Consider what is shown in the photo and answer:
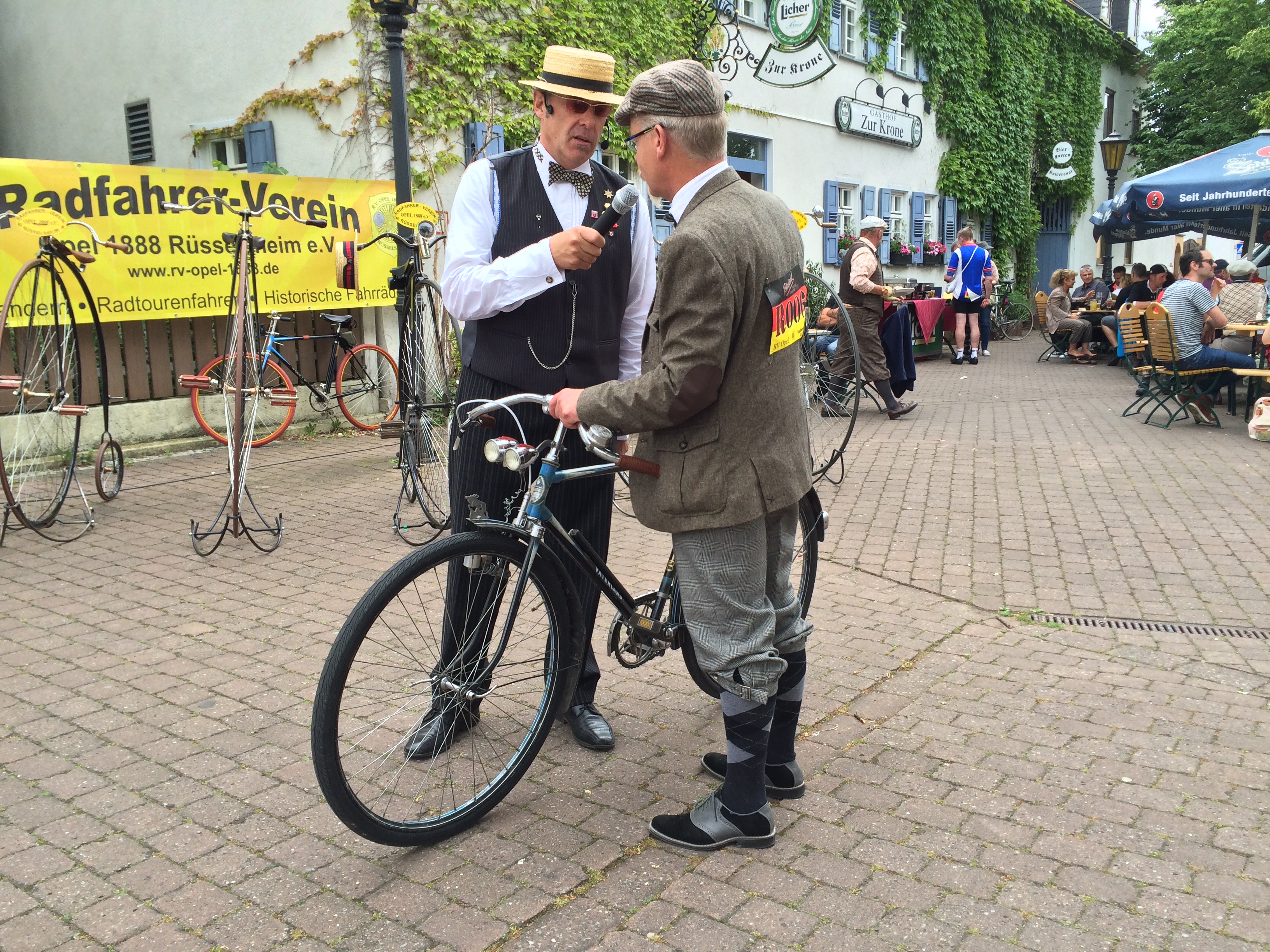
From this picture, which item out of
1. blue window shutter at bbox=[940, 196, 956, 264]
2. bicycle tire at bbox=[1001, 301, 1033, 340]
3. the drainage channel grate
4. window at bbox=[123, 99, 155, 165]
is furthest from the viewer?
bicycle tire at bbox=[1001, 301, 1033, 340]

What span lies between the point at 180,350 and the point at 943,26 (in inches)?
686

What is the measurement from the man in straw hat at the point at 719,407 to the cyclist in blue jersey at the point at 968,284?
48.3 feet

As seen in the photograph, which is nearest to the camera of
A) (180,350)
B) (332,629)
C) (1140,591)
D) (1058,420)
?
(332,629)

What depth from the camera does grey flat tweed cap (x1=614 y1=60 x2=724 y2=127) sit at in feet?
8.05

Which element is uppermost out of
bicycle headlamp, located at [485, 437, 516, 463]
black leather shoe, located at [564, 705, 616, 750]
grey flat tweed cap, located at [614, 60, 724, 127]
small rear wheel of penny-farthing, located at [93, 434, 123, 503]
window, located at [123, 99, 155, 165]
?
window, located at [123, 99, 155, 165]

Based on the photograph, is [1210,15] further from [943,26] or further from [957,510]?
[957,510]

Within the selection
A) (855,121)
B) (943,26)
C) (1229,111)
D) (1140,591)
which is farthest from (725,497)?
(1229,111)

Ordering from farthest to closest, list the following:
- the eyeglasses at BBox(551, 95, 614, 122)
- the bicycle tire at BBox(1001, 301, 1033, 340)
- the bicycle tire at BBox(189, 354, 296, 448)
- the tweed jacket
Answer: the bicycle tire at BBox(1001, 301, 1033, 340) < the bicycle tire at BBox(189, 354, 296, 448) < the eyeglasses at BBox(551, 95, 614, 122) < the tweed jacket

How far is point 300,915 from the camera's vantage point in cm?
250

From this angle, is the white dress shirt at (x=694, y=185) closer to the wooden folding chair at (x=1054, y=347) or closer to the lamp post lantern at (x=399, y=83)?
the lamp post lantern at (x=399, y=83)

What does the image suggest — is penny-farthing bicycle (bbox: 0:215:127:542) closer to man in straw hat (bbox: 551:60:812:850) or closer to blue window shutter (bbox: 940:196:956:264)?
man in straw hat (bbox: 551:60:812:850)

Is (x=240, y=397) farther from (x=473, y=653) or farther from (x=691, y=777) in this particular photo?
(x=691, y=777)

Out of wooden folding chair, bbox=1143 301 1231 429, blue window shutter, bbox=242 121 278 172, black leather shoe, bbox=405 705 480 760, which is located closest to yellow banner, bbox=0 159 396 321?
blue window shutter, bbox=242 121 278 172

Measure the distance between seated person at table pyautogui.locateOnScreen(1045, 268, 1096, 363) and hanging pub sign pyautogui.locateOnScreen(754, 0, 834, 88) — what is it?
693 centimetres
